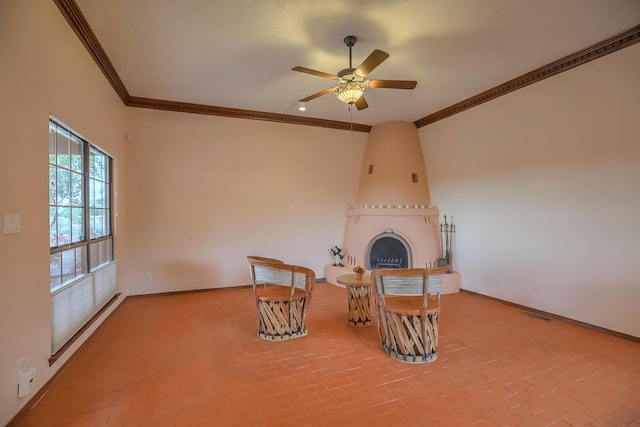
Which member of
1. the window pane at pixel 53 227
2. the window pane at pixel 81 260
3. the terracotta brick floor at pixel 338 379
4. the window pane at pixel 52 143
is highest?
the window pane at pixel 52 143

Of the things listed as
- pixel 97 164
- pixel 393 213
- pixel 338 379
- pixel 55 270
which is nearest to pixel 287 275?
pixel 338 379

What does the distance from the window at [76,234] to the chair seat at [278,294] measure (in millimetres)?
1670

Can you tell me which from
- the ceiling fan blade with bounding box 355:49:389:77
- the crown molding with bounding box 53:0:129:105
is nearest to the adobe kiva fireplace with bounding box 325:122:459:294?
the ceiling fan blade with bounding box 355:49:389:77

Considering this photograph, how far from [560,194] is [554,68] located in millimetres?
1506

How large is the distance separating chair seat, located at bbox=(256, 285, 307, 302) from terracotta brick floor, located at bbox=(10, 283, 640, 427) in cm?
44

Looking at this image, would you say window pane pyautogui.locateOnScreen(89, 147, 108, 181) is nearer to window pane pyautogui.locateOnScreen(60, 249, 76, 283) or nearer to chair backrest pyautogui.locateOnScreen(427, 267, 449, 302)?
window pane pyautogui.locateOnScreen(60, 249, 76, 283)

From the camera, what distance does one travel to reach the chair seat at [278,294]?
3.05 m

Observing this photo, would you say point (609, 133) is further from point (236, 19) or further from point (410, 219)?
point (236, 19)

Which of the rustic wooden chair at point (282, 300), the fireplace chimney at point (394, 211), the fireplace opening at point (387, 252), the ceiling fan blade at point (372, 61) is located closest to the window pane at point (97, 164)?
the rustic wooden chair at point (282, 300)

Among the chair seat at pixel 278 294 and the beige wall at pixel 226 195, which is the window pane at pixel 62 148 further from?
the chair seat at pixel 278 294

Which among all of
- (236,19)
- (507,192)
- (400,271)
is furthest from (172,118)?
(507,192)

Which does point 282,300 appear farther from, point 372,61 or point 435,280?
point 372,61

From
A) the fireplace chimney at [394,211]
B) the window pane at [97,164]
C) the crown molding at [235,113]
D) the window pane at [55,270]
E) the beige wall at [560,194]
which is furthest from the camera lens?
the fireplace chimney at [394,211]

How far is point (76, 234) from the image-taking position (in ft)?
9.77
